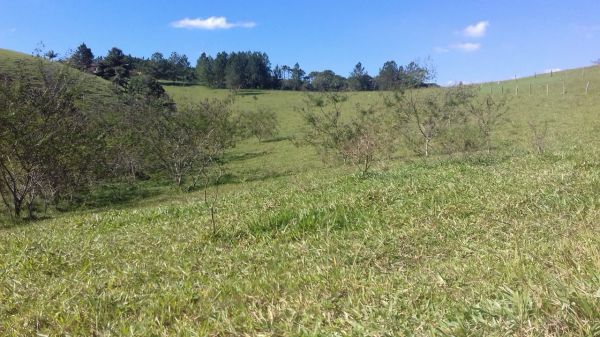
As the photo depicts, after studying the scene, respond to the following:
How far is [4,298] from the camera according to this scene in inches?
184

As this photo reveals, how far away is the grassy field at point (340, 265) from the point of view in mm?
2883

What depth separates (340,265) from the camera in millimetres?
4742

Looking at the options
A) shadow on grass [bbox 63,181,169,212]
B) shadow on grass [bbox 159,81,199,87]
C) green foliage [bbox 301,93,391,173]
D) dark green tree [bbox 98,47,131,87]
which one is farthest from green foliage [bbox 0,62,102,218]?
shadow on grass [bbox 159,81,199,87]

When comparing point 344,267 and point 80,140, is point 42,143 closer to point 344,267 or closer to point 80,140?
point 80,140

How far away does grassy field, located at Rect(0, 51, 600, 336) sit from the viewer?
2883 mm

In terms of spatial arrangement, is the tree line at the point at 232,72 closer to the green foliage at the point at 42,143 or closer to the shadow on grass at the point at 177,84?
the shadow on grass at the point at 177,84

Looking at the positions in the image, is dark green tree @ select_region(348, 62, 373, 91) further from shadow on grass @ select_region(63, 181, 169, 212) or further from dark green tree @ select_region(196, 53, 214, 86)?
shadow on grass @ select_region(63, 181, 169, 212)

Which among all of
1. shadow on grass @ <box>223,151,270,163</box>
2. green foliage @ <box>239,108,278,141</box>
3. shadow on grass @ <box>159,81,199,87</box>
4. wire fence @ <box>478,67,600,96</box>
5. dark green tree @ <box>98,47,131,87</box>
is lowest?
shadow on grass @ <box>223,151,270,163</box>

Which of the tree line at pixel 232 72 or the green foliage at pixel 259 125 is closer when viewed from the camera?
the green foliage at pixel 259 125

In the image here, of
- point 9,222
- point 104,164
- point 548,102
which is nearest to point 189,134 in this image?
point 104,164

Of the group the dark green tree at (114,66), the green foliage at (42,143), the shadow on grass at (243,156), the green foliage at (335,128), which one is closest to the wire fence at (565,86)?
the green foliage at (335,128)

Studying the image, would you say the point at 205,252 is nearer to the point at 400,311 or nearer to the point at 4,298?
the point at 4,298

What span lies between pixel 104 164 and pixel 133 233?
58.5 ft

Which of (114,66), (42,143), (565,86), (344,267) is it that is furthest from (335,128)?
(114,66)
